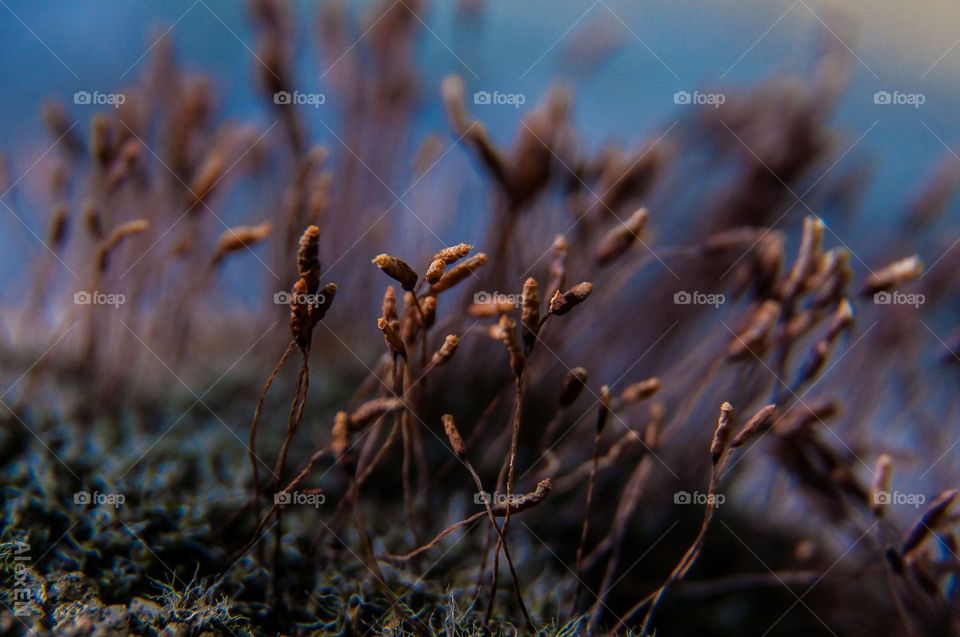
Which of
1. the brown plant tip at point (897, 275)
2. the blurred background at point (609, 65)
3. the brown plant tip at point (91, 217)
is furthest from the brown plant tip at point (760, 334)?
the blurred background at point (609, 65)

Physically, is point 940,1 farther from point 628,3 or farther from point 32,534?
point 32,534

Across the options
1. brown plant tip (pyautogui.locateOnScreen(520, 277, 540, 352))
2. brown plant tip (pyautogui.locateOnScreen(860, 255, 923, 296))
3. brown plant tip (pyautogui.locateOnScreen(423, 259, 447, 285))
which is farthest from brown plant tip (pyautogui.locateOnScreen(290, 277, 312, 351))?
brown plant tip (pyautogui.locateOnScreen(860, 255, 923, 296))

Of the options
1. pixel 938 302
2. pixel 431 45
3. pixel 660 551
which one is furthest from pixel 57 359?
pixel 431 45

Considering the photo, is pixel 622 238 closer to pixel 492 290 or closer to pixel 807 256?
pixel 807 256

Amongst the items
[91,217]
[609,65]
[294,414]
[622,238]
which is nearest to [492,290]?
[622,238]

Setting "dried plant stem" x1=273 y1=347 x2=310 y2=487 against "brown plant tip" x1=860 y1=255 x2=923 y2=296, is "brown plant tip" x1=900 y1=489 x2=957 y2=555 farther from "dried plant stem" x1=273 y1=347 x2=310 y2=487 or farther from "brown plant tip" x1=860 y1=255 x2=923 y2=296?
"dried plant stem" x1=273 y1=347 x2=310 y2=487

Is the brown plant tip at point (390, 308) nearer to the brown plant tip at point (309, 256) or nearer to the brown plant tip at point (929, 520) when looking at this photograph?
the brown plant tip at point (309, 256)
